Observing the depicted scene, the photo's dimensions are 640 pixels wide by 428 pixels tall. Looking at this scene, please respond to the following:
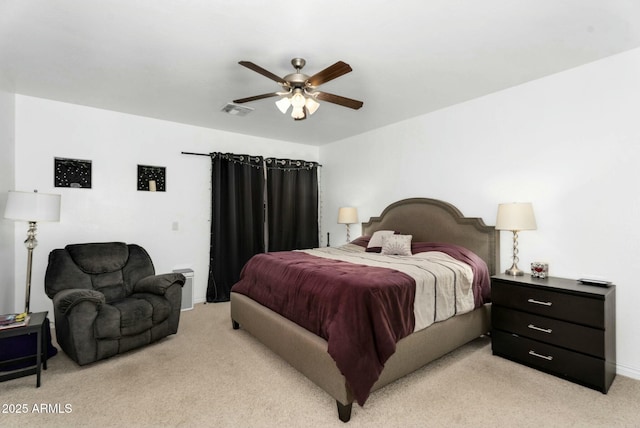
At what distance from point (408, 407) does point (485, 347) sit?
1.36m

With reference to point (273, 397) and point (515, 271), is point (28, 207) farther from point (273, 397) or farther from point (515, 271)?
point (515, 271)

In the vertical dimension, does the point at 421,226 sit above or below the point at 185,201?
below

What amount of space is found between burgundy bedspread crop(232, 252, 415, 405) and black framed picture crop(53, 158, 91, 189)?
9.08 feet

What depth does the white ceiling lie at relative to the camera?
1.97 m

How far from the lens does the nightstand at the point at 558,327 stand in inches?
89.6

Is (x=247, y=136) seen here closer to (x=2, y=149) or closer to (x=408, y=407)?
(x=2, y=149)

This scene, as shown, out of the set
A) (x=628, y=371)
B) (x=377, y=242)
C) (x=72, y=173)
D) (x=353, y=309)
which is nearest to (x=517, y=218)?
(x=628, y=371)

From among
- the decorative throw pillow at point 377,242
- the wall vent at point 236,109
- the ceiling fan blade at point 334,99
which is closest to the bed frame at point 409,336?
the decorative throw pillow at point 377,242

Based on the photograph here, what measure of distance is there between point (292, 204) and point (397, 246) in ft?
7.62

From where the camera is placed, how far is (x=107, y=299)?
3.13 m

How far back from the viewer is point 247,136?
5098 mm

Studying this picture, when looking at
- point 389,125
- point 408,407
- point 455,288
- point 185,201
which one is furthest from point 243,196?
point 408,407

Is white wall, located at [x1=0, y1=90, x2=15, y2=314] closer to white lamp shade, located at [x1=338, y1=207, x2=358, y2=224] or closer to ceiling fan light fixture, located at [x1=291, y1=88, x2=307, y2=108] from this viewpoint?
ceiling fan light fixture, located at [x1=291, y1=88, x2=307, y2=108]

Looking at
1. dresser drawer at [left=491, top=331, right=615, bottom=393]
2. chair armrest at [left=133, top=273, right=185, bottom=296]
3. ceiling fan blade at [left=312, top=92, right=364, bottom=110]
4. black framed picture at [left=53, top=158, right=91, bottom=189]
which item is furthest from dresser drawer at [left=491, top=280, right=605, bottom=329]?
black framed picture at [left=53, top=158, right=91, bottom=189]
